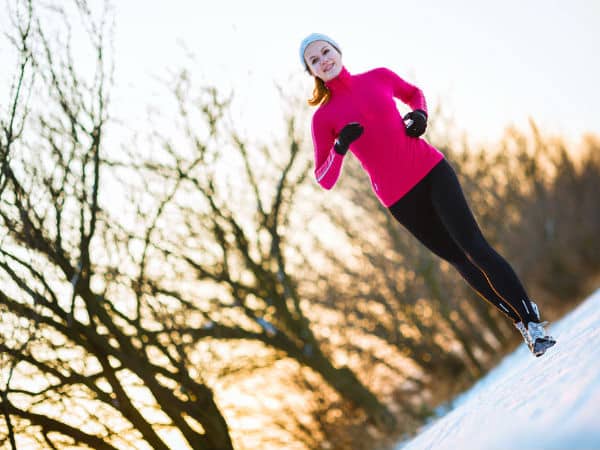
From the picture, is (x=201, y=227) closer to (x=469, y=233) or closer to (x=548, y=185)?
(x=469, y=233)

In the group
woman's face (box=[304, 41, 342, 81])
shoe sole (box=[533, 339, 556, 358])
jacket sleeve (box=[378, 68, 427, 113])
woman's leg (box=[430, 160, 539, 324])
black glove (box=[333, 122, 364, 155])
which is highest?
woman's face (box=[304, 41, 342, 81])

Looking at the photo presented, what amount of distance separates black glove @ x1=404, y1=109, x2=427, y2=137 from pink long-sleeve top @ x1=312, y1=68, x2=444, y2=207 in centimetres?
4

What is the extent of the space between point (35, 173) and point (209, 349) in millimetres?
3359

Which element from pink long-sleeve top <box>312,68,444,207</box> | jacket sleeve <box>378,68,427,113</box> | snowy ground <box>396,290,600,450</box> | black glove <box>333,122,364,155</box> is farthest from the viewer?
jacket sleeve <box>378,68,427,113</box>

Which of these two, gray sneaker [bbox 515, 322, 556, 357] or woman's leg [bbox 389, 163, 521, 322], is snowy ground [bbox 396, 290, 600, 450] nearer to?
gray sneaker [bbox 515, 322, 556, 357]

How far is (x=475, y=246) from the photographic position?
310 centimetres

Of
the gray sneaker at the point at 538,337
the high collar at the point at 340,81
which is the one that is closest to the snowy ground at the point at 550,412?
the gray sneaker at the point at 538,337

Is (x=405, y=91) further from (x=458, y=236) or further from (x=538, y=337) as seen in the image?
(x=538, y=337)

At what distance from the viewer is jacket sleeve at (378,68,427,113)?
3451 millimetres

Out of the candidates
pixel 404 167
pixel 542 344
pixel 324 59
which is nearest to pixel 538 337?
pixel 542 344

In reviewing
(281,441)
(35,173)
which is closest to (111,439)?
(35,173)

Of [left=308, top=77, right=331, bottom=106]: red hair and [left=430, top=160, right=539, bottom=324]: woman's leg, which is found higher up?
[left=308, top=77, right=331, bottom=106]: red hair

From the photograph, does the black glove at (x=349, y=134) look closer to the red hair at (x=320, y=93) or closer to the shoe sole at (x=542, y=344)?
the red hair at (x=320, y=93)

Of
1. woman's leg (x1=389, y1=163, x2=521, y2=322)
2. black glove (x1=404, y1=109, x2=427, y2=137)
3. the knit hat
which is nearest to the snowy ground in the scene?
woman's leg (x1=389, y1=163, x2=521, y2=322)
